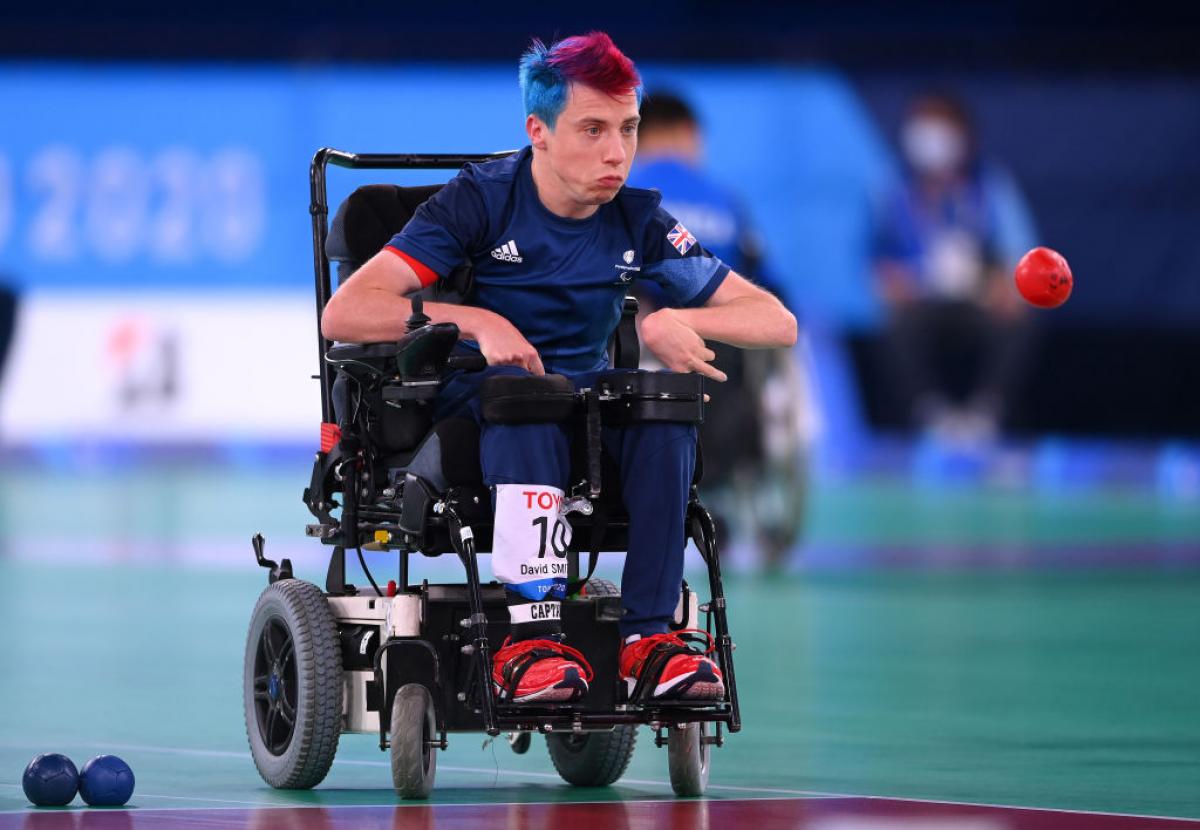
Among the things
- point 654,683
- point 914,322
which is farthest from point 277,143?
point 654,683

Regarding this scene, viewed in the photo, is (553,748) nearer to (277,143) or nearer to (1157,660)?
(1157,660)

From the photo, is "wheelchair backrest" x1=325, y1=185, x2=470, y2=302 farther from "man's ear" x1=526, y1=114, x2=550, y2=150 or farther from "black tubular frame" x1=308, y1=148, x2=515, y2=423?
"man's ear" x1=526, y1=114, x2=550, y2=150

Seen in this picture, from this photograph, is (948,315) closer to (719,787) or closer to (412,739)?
(719,787)

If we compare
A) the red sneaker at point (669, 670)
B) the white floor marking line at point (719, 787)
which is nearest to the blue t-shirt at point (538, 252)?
the red sneaker at point (669, 670)

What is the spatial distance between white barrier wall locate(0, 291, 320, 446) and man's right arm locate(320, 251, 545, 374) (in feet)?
40.6

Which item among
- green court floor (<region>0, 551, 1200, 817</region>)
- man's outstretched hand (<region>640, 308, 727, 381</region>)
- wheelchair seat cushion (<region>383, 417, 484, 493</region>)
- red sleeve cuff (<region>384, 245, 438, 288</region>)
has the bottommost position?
green court floor (<region>0, 551, 1200, 817</region>)

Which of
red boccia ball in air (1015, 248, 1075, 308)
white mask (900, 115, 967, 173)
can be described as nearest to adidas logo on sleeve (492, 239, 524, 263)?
red boccia ball in air (1015, 248, 1075, 308)

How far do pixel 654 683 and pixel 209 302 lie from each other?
1335 cm

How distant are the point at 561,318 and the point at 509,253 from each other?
17 cm

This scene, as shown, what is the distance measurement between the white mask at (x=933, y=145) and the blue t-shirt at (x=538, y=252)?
517 inches

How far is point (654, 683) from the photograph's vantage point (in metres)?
4.48

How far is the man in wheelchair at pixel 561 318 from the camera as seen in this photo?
451 centimetres

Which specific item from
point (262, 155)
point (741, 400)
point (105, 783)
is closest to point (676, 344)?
point (105, 783)

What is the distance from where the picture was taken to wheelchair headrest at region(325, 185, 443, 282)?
202 inches
